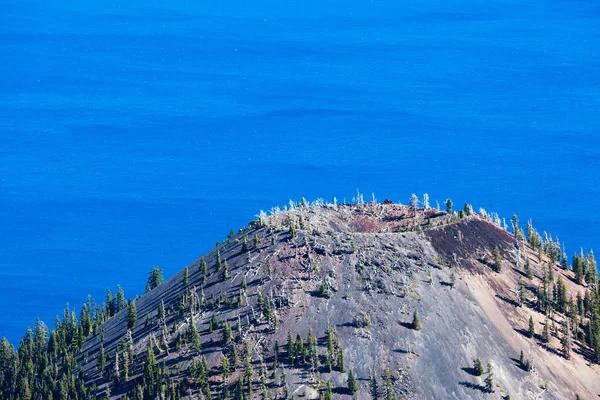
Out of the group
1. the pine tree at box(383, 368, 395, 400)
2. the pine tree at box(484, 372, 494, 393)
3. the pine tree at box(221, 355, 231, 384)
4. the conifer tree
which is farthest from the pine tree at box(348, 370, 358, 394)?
the pine tree at box(484, 372, 494, 393)

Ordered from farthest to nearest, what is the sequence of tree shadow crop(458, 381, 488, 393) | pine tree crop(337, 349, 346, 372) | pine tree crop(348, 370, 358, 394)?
tree shadow crop(458, 381, 488, 393), pine tree crop(337, 349, 346, 372), pine tree crop(348, 370, 358, 394)

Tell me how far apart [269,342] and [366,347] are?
14248mm

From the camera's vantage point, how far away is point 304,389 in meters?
190

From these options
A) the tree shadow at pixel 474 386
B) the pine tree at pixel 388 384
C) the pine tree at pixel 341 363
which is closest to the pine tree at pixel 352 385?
the pine tree at pixel 341 363

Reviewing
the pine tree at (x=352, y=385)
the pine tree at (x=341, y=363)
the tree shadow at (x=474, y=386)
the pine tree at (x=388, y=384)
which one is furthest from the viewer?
the tree shadow at (x=474, y=386)

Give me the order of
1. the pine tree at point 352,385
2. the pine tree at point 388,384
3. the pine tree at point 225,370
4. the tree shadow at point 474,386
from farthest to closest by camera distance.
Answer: the tree shadow at point 474,386 < the pine tree at point 225,370 < the pine tree at point 352,385 < the pine tree at point 388,384

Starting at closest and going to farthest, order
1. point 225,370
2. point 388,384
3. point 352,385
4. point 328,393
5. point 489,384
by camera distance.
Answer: point 328,393, point 352,385, point 388,384, point 225,370, point 489,384

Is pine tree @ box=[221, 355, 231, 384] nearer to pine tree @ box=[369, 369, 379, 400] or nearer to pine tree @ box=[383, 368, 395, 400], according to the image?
pine tree @ box=[369, 369, 379, 400]

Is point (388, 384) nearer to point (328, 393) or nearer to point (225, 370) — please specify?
point (328, 393)

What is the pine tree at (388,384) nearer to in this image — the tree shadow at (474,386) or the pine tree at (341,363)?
the pine tree at (341,363)

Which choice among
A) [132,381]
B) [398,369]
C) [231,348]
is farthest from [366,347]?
[132,381]

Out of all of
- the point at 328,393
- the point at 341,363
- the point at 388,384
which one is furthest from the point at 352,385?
the point at 388,384

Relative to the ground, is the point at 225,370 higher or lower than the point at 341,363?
higher

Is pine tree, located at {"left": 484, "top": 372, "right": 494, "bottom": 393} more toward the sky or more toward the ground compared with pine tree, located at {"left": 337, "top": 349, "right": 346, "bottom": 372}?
more toward the ground
